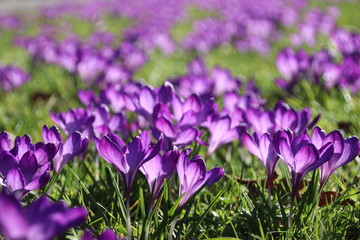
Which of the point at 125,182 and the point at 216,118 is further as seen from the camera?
the point at 216,118

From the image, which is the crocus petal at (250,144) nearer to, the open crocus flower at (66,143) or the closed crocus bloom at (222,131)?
the closed crocus bloom at (222,131)

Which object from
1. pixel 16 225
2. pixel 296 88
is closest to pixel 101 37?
pixel 296 88

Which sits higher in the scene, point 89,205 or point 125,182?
point 125,182

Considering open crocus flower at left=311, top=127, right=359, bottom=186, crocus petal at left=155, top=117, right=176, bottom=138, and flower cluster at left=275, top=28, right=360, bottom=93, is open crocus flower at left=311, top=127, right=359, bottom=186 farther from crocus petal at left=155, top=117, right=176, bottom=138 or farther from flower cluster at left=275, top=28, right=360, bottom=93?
flower cluster at left=275, top=28, right=360, bottom=93

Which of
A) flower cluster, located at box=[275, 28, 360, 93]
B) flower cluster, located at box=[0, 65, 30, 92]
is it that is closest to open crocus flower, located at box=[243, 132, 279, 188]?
flower cluster, located at box=[275, 28, 360, 93]

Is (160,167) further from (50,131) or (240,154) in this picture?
(240,154)

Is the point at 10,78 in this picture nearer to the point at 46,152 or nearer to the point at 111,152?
the point at 46,152

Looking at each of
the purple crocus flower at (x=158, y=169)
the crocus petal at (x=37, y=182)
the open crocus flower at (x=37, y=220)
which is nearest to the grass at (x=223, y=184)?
the purple crocus flower at (x=158, y=169)
